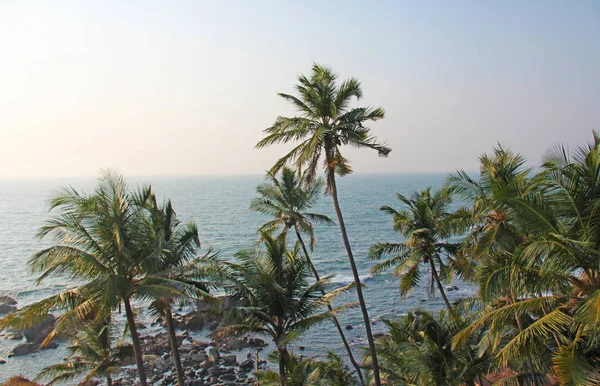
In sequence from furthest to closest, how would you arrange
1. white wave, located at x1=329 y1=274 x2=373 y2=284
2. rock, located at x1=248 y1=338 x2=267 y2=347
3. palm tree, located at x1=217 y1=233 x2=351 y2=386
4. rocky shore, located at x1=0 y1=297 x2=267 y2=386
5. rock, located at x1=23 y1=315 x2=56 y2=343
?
white wave, located at x1=329 y1=274 x2=373 y2=284 → rock, located at x1=23 y1=315 x2=56 y2=343 → rock, located at x1=248 y1=338 x2=267 y2=347 → rocky shore, located at x1=0 y1=297 x2=267 y2=386 → palm tree, located at x1=217 y1=233 x2=351 y2=386

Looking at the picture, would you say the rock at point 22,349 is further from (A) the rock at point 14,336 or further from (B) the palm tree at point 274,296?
(B) the palm tree at point 274,296

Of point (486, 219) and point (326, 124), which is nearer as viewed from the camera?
point (486, 219)

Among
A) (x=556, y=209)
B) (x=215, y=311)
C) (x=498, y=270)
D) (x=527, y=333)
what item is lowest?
(x=215, y=311)

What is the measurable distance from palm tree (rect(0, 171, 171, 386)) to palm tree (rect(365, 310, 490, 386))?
864cm

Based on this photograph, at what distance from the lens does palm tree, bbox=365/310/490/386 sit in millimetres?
14883

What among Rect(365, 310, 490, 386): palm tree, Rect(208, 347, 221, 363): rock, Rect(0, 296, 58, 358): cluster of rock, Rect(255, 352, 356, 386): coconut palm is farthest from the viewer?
Rect(0, 296, 58, 358): cluster of rock

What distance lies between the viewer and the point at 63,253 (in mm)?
11570

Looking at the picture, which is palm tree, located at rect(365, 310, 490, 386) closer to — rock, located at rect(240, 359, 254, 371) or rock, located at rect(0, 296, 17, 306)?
rock, located at rect(240, 359, 254, 371)

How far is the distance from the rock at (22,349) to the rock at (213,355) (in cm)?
1388

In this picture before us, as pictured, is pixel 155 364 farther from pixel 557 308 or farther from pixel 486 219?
pixel 557 308

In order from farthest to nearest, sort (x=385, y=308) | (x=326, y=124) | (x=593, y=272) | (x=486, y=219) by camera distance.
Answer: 1. (x=385, y=308)
2. (x=326, y=124)
3. (x=486, y=219)
4. (x=593, y=272)

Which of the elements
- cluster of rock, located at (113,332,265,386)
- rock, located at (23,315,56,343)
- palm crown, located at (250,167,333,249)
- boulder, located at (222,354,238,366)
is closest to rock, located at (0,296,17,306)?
rock, located at (23,315,56,343)

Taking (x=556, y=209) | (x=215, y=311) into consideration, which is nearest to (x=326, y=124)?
(x=215, y=311)

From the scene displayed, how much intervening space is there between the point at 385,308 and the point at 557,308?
34.5 m
